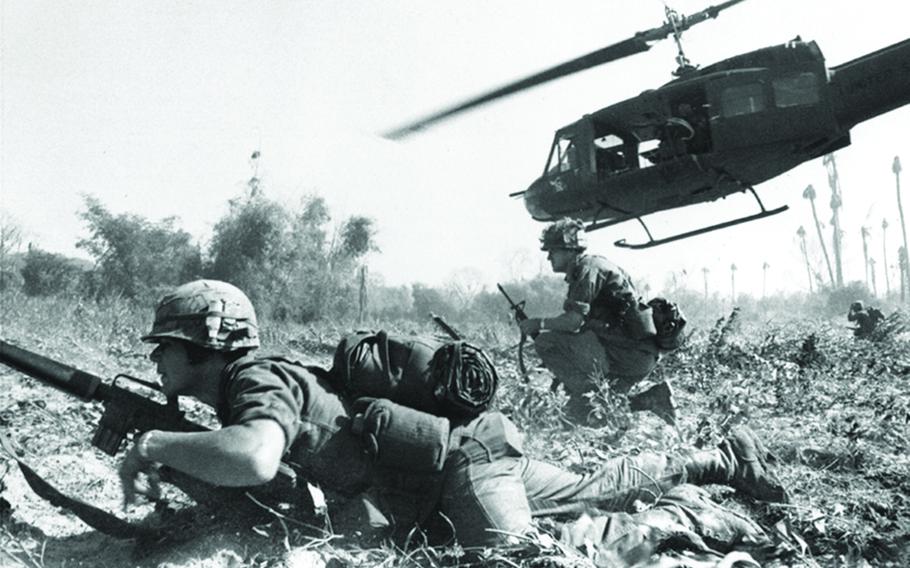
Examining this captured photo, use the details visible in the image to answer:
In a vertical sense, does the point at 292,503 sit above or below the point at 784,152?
below

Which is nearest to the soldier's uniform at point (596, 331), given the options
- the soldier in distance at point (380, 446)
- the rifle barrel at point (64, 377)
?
the soldier in distance at point (380, 446)

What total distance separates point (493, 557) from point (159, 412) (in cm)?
142

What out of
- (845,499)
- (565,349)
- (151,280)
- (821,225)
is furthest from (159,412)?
(821,225)

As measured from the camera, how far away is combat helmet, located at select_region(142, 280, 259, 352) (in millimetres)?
2918

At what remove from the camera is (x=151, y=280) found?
2561 centimetres

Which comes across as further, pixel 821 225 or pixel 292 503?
pixel 821 225

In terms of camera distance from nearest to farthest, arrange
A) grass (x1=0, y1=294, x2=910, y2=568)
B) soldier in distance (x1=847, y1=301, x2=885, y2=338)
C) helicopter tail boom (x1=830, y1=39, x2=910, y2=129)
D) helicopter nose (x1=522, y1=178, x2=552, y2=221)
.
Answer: grass (x1=0, y1=294, x2=910, y2=568)
helicopter tail boom (x1=830, y1=39, x2=910, y2=129)
soldier in distance (x1=847, y1=301, x2=885, y2=338)
helicopter nose (x1=522, y1=178, x2=552, y2=221)

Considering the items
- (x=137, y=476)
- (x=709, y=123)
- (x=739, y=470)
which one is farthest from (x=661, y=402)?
Result: (x=709, y=123)

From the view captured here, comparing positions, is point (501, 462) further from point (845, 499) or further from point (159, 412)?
point (845, 499)

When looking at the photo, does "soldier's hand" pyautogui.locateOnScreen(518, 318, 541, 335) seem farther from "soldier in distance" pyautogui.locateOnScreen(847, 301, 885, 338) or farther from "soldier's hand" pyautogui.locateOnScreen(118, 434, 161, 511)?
"soldier in distance" pyautogui.locateOnScreen(847, 301, 885, 338)

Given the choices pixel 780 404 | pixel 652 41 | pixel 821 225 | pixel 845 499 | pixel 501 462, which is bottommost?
pixel 821 225

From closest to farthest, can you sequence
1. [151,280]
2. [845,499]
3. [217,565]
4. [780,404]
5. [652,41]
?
[217,565], [845,499], [780,404], [652,41], [151,280]

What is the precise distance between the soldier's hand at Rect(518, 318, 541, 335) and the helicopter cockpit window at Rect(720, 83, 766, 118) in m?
5.24

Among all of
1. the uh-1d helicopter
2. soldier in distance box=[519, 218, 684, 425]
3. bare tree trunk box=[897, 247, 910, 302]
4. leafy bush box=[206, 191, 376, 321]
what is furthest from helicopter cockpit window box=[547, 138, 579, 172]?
bare tree trunk box=[897, 247, 910, 302]
